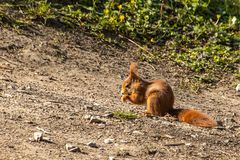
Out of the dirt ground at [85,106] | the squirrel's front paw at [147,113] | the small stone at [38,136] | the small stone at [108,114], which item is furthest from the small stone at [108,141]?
the squirrel's front paw at [147,113]

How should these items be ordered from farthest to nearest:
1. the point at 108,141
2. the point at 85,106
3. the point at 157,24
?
the point at 157,24 < the point at 85,106 < the point at 108,141

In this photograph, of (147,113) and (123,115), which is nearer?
(123,115)

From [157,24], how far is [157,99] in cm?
307

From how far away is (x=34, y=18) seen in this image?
9383mm

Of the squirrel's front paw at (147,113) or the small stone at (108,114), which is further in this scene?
the squirrel's front paw at (147,113)

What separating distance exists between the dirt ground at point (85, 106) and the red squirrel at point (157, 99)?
109mm

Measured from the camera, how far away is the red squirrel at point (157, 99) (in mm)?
7086

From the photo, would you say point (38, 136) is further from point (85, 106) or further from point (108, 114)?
point (85, 106)

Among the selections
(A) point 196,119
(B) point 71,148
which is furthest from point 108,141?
(A) point 196,119

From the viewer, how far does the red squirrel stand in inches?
279

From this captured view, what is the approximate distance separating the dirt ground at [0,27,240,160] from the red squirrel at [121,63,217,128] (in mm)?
109

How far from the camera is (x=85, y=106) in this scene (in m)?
6.91

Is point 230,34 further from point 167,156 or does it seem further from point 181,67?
point 167,156

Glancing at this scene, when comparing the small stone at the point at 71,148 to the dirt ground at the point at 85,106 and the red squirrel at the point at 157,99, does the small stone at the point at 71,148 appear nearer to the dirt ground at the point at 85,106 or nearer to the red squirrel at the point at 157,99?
the dirt ground at the point at 85,106
